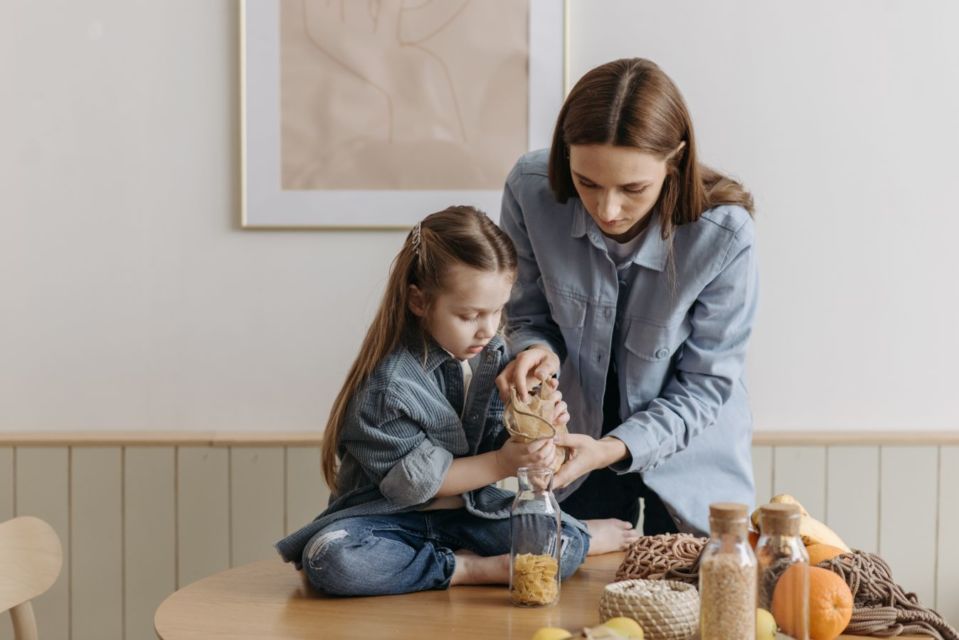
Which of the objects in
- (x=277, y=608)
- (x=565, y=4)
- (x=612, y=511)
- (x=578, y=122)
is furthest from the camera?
(x=565, y=4)

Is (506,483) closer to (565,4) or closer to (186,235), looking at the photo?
(186,235)

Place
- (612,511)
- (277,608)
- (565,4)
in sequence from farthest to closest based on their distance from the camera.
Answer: (565,4)
(612,511)
(277,608)

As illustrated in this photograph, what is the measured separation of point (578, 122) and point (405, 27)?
87 cm

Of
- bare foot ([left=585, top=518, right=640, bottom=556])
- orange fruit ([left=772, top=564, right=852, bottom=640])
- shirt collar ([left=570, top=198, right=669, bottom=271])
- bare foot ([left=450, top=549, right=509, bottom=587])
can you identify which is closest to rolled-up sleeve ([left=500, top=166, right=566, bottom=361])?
shirt collar ([left=570, top=198, right=669, bottom=271])

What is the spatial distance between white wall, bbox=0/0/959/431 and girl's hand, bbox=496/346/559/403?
80 centimetres

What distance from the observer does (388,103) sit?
7.58 ft

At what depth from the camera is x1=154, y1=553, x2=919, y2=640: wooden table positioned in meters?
1.23

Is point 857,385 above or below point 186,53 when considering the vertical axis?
below

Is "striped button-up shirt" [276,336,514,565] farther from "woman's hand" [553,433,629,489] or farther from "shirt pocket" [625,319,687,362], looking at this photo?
"shirt pocket" [625,319,687,362]

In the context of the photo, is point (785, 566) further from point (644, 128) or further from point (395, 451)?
point (644, 128)

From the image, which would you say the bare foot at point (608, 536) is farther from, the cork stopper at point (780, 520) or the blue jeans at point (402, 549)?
the cork stopper at point (780, 520)

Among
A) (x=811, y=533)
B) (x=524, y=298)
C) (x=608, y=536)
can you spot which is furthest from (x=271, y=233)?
(x=811, y=533)

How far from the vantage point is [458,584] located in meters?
1.44

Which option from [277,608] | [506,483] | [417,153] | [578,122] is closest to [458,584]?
[277,608]
